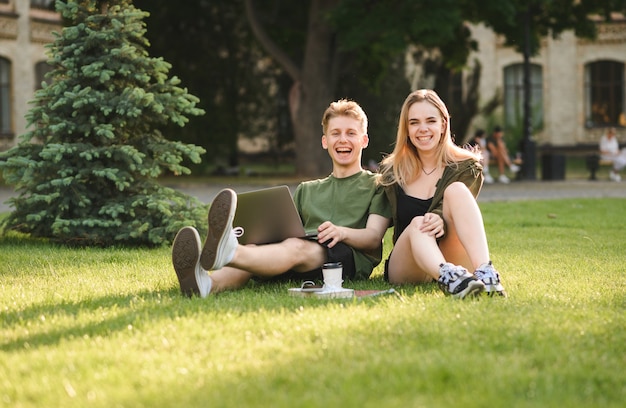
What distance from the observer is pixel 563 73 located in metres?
38.8

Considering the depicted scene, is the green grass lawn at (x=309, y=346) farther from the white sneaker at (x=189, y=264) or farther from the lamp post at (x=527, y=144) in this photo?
the lamp post at (x=527, y=144)

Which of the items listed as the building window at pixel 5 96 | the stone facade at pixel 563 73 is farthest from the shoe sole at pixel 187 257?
the stone facade at pixel 563 73

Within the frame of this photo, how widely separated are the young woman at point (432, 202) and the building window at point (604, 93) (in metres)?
34.5

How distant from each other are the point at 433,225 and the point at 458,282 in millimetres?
515

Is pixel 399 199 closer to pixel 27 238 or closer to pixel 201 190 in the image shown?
pixel 27 238

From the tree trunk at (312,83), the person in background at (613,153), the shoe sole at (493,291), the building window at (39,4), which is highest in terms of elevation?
the building window at (39,4)

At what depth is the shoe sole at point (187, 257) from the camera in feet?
17.5


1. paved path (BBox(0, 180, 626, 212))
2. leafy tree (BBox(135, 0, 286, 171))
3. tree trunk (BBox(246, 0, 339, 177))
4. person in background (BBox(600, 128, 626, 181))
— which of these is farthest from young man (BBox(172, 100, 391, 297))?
leafy tree (BBox(135, 0, 286, 171))

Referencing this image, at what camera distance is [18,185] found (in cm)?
930

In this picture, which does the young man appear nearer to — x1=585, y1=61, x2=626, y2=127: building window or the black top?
the black top

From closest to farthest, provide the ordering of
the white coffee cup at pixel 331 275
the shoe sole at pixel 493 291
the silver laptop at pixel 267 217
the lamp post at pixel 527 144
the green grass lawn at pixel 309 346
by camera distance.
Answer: the green grass lawn at pixel 309 346 < the shoe sole at pixel 493 291 < the white coffee cup at pixel 331 275 < the silver laptop at pixel 267 217 < the lamp post at pixel 527 144

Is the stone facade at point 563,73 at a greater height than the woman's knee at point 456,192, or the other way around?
the stone facade at point 563,73

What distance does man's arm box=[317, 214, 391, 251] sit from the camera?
585 centimetres

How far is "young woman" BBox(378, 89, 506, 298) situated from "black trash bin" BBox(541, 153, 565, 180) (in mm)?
18267
